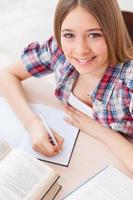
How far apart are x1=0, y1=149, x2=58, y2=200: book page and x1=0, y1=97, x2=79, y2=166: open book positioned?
8 centimetres

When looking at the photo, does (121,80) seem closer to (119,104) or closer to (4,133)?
(119,104)

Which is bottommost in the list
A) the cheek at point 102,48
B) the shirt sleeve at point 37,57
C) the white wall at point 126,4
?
the white wall at point 126,4

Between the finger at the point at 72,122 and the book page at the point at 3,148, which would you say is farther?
the finger at the point at 72,122

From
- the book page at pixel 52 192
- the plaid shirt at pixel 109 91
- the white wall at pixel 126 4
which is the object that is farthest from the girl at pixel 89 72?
the white wall at pixel 126 4

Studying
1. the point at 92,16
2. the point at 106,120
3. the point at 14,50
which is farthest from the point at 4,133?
the point at 14,50

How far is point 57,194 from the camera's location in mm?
899

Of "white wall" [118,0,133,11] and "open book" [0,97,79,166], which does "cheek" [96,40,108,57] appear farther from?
"white wall" [118,0,133,11]

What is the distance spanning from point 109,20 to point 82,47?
0.10m

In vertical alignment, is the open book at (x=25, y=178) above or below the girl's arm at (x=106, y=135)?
above

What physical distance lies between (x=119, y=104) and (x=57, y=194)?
0.33 metres

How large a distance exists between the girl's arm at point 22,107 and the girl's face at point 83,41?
0.20 m

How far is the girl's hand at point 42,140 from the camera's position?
1.00m

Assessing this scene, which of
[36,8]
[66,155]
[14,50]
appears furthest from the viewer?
[36,8]

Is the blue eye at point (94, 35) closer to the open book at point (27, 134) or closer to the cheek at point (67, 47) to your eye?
the cheek at point (67, 47)
